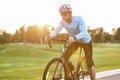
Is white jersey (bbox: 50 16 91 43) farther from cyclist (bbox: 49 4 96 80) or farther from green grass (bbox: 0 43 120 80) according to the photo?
green grass (bbox: 0 43 120 80)

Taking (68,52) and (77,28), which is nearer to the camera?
(68,52)

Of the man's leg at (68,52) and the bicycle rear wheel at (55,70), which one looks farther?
the man's leg at (68,52)

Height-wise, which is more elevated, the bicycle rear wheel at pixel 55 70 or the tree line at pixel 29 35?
the tree line at pixel 29 35

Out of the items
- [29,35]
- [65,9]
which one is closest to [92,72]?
[65,9]

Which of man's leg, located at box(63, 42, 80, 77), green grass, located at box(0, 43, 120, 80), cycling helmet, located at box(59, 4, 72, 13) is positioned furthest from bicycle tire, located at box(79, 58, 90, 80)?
green grass, located at box(0, 43, 120, 80)

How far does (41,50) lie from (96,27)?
2.41m

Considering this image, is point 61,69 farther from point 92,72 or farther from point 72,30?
point 92,72

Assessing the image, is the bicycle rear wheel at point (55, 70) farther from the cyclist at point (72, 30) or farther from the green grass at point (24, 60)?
the green grass at point (24, 60)

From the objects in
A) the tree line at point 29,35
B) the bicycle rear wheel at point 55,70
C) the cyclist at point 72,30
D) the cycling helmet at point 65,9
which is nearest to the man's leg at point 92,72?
the cyclist at point 72,30

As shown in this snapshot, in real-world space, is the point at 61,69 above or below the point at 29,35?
below

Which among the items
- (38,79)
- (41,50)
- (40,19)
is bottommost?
(38,79)

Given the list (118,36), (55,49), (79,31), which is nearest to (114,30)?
(118,36)

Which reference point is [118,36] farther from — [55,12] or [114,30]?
[55,12]

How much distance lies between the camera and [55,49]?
830 cm
